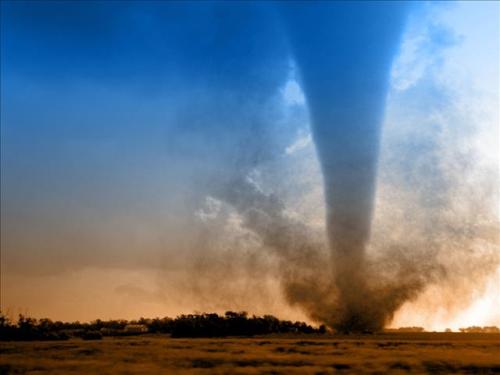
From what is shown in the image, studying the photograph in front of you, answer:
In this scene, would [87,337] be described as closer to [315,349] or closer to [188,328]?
[188,328]

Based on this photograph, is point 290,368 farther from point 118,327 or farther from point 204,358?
point 118,327

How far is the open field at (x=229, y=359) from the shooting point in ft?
90.7

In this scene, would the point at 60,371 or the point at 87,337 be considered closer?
the point at 60,371

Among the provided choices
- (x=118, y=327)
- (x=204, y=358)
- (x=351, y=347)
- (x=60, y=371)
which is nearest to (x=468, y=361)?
(x=351, y=347)

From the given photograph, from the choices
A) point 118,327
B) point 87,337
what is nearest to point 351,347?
point 87,337

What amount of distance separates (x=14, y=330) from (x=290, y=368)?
76.7ft

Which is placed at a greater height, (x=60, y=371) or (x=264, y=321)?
(x=264, y=321)

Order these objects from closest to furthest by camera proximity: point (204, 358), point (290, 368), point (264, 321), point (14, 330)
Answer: point (290, 368), point (204, 358), point (14, 330), point (264, 321)

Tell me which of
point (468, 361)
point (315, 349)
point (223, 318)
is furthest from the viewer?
point (223, 318)

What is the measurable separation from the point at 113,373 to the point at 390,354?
57.7 feet

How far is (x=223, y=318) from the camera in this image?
55969 millimetres

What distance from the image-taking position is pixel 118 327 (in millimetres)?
61344

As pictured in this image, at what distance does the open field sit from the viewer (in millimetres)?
27656

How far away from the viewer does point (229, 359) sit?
1219 inches
